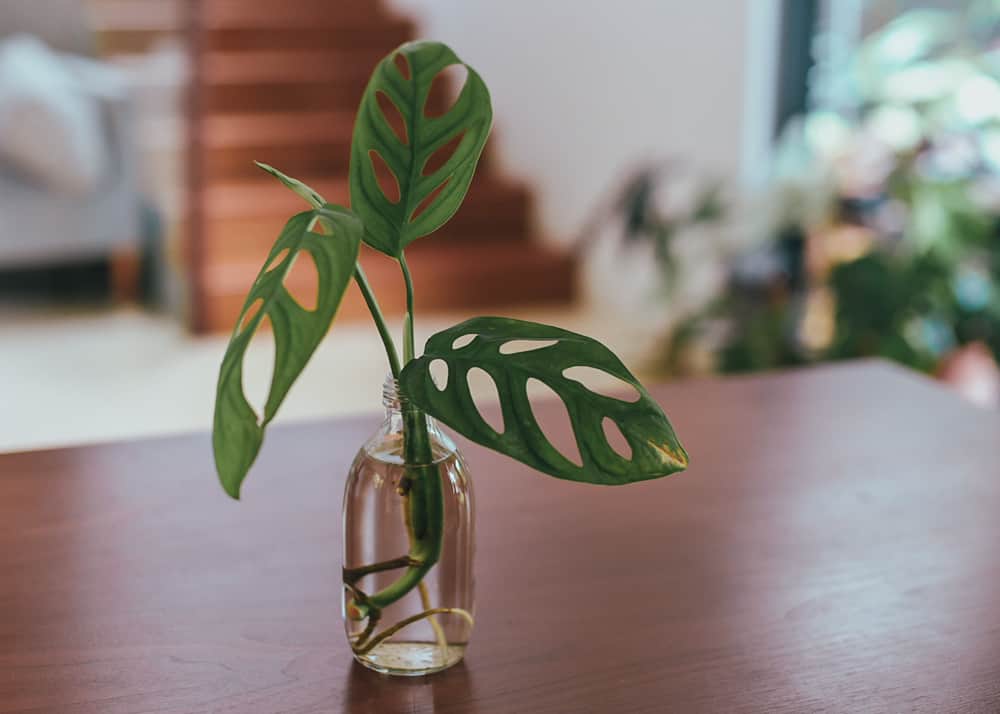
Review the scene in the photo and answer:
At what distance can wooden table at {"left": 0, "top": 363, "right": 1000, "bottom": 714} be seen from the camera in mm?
655

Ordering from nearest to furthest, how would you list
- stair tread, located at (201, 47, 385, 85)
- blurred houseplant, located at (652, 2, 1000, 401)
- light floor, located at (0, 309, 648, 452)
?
blurred houseplant, located at (652, 2, 1000, 401) → light floor, located at (0, 309, 648, 452) → stair tread, located at (201, 47, 385, 85)

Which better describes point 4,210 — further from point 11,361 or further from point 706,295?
point 706,295

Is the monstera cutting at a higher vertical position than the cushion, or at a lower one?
higher

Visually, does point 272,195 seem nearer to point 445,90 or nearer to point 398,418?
point 445,90

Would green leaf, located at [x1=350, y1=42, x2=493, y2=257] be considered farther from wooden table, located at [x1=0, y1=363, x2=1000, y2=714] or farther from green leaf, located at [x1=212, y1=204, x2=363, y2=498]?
wooden table, located at [x1=0, y1=363, x2=1000, y2=714]

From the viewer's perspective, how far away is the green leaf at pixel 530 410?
22.5 inches

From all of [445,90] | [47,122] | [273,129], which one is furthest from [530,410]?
[445,90]

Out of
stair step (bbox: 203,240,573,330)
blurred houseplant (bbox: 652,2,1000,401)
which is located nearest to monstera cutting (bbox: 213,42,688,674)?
blurred houseplant (bbox: 652,2,1000,401)

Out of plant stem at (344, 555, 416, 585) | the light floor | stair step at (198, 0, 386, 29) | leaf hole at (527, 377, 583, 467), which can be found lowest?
the light floor

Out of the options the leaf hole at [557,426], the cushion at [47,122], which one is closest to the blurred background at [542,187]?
the cushion at [47,122]

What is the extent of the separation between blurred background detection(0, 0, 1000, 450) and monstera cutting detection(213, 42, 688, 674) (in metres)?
1.81

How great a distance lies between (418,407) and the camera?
59 centimetres

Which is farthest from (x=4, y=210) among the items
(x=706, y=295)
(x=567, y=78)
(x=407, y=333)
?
(x=407, y=333)

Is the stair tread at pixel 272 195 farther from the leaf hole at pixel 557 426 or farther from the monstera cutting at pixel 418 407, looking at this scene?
the monstera cutting at pixel 418 407
